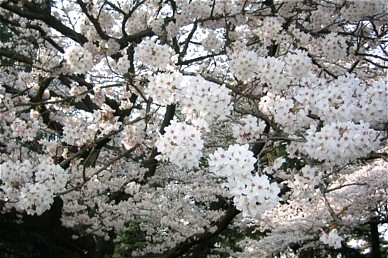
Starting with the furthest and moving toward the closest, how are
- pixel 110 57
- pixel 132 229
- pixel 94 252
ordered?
1. pixel 132 229
2. pixel 94 252
3. pixel 110 57

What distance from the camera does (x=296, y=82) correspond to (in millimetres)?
3537

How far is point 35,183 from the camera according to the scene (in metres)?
3.75

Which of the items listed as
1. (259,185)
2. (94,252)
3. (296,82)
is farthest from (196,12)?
(94,252)

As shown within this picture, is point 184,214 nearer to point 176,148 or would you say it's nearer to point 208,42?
point 208,42

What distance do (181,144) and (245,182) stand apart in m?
0.37

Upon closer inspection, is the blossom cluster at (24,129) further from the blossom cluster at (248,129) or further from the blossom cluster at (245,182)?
the blossom cluster at (245,182)

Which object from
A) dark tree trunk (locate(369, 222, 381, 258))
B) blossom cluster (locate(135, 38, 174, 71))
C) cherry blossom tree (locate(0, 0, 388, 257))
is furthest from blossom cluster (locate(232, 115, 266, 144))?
dark tree trunk (locate(369, 222, 381, 258))

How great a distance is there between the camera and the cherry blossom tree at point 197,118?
2.49 m

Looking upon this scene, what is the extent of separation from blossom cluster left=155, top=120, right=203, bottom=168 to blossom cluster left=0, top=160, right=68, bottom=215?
1.59m

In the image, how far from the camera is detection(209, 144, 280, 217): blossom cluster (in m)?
2.21

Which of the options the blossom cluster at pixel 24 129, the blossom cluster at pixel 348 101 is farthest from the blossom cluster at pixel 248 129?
the blossom cluster at pixel 24 129

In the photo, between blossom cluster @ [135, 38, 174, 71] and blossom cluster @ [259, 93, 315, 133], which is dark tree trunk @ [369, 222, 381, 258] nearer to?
blossom cluster @ [135, 38, 174, 71]

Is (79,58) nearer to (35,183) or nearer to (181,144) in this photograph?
A: (35,183)

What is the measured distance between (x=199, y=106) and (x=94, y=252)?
4640mm
